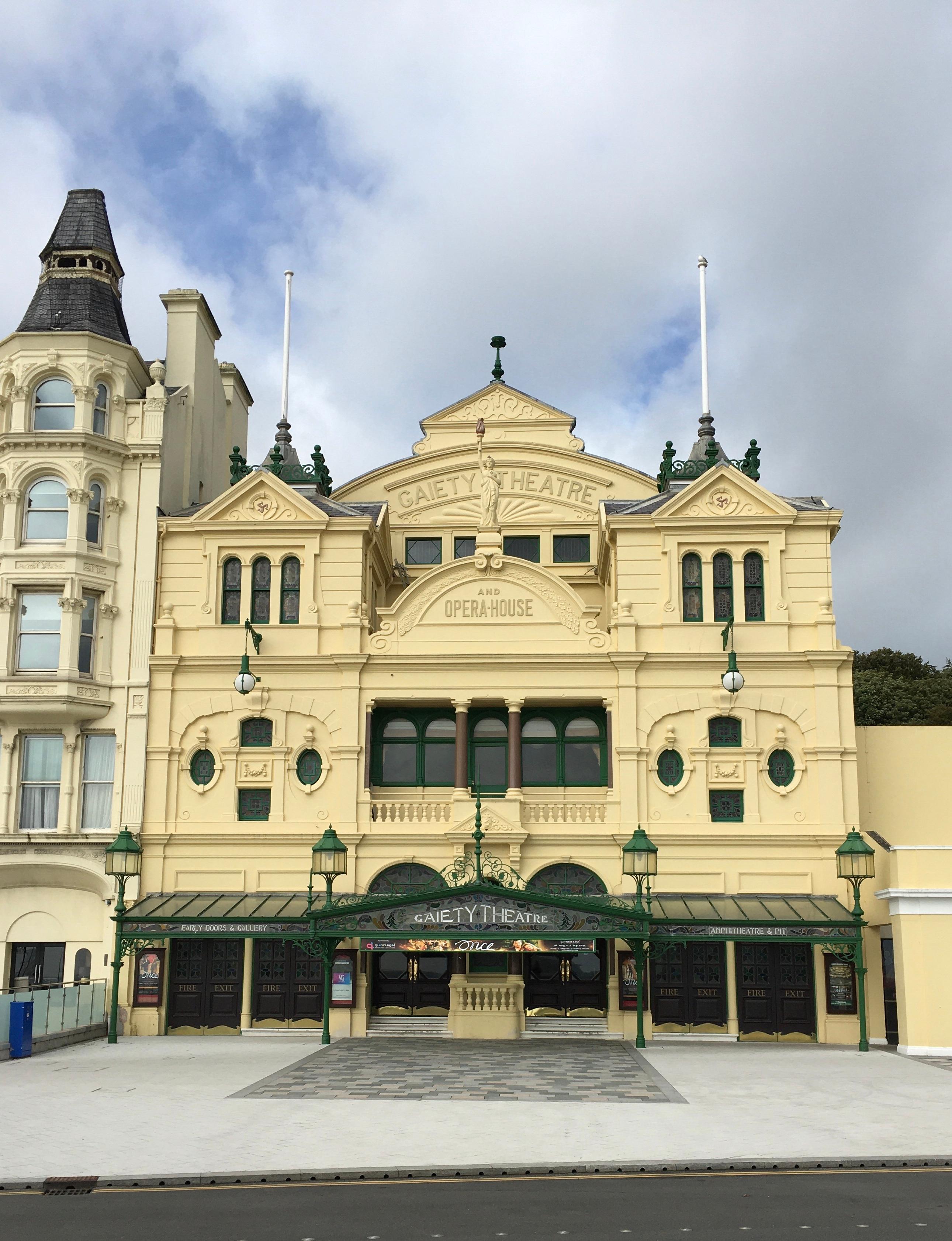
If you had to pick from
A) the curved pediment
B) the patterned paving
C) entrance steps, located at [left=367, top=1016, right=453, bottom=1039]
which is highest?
the curved pediment

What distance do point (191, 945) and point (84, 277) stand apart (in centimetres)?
2021

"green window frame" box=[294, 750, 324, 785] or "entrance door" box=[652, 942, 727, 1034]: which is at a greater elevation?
"green window frame" box=[294, 750, 324, 785]

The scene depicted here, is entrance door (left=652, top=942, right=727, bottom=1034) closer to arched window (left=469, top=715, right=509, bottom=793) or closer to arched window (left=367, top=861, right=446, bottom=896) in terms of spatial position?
arched window (left=367, top=861, right=446, bottom=896)

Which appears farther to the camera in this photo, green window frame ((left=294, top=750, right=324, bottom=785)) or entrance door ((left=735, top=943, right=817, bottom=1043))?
green window frame ((left=294, top=750, right=324, bottom=785))

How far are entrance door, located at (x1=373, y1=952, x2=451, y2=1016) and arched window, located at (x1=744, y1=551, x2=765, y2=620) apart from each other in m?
12.7

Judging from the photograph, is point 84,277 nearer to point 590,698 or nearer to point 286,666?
point 286,666

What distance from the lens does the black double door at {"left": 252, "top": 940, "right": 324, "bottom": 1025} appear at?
3341 centimetres

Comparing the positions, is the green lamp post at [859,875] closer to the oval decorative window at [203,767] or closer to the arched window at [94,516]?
the oval decorative window at [203,767]

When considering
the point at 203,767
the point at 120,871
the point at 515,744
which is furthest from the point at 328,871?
the point at 515,744

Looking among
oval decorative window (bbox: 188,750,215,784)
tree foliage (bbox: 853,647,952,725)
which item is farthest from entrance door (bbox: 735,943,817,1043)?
tree foliage (bbox: 853,647,952,725)

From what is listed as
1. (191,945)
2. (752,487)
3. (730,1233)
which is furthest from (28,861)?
(730,1233)

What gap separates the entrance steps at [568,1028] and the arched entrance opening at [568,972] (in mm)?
231

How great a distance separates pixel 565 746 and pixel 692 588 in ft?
18.9

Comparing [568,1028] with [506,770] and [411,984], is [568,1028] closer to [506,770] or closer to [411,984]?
[411,984]
